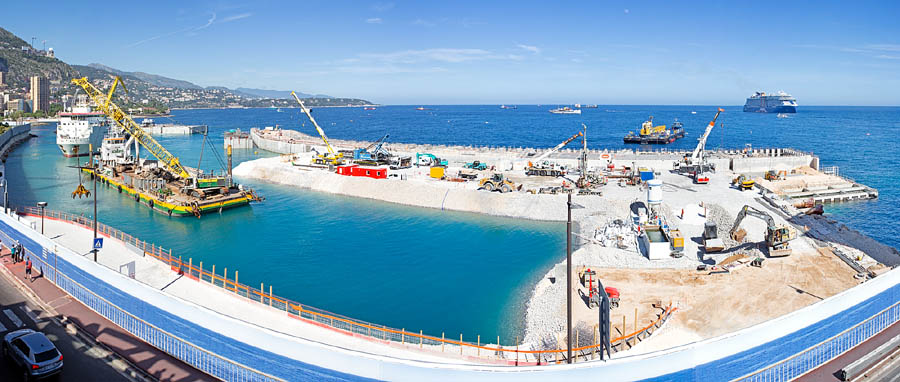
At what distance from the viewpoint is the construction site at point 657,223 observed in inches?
1011

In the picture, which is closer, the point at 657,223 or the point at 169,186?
the point at 657,223

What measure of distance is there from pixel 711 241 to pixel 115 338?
3298cm

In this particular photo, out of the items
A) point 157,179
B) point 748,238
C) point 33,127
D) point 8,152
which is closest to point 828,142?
point 748,238

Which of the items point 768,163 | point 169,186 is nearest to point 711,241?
point 768,163

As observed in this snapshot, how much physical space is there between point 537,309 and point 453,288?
20.6 feet

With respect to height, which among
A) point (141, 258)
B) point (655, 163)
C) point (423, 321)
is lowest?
point (423, 321)

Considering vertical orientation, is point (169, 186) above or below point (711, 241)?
above

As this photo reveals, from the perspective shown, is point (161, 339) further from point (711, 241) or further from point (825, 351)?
point (711, 241)

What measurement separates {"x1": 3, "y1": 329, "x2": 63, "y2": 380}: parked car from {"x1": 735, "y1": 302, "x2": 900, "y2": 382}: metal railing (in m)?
20.4

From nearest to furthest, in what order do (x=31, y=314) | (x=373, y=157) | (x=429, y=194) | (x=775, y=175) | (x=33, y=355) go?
1. (x=33, y=355)
2. (x=31, y=314)
3. (x=429, y=194)
4. (x=775, y=175)
5. (x=373, y=157)

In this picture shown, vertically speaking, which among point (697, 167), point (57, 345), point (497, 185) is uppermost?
point (697, 167)

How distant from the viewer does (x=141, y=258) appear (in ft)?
88.0

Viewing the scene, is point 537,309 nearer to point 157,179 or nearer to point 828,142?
point 157,179

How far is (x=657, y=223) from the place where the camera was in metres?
38.2
